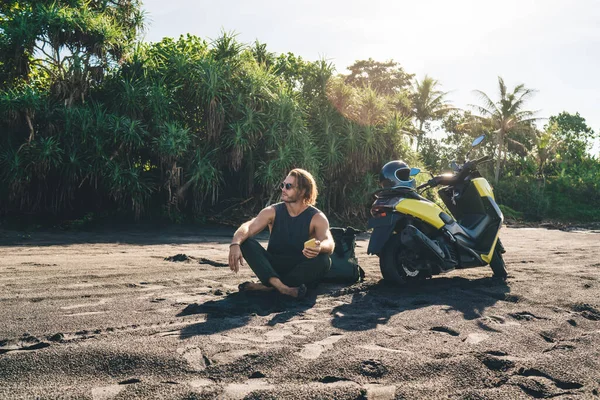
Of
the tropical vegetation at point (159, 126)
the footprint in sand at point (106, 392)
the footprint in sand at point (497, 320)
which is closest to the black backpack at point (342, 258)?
the footprint in sand at point (497, 320)

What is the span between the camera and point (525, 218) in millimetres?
23172

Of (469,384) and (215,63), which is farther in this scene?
(215,63)

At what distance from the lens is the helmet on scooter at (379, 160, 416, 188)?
4.49m

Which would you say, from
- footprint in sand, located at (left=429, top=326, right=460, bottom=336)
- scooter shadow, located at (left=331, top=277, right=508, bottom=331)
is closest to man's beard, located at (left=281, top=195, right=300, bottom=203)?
scooter shadow, located at (left=331, top=277, right=508, bottom=331)

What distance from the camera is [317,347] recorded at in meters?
2.52

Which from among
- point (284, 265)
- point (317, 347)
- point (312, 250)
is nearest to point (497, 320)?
point (312, 250)

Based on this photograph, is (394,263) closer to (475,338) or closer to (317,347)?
(475,338)

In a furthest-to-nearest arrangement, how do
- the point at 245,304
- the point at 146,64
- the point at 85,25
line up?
the point at 146,64 → the point at 85,25 → the point at 245,304

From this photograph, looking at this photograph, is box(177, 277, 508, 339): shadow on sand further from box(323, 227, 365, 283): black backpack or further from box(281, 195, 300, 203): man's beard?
box(281, 195, 300, 203): man's beard

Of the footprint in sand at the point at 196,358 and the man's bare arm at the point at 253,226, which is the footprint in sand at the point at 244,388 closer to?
the footprint in sand at the point at 196,358

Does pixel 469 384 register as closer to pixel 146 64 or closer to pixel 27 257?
pixel 27 257

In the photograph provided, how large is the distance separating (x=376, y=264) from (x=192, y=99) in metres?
6.50

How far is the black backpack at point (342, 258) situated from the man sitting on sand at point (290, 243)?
523 mm

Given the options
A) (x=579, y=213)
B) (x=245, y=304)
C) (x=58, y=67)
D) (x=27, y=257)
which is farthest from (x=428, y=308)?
(x=579, y=213)
